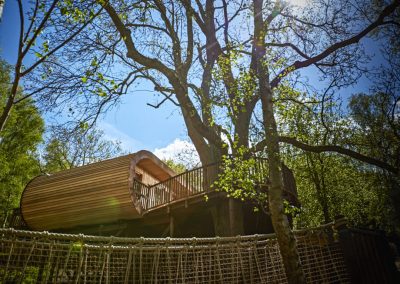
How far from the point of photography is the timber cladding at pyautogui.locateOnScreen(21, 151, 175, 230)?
1232 cm

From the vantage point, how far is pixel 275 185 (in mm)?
4652

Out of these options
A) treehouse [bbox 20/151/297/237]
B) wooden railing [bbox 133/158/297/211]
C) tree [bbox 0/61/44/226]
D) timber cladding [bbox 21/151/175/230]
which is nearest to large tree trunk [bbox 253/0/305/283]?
wooden railing [bbox 133/158/297/211]

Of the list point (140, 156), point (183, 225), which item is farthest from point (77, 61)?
point (183, 225)

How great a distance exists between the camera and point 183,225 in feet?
45.1

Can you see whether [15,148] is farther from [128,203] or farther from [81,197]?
[128,203]

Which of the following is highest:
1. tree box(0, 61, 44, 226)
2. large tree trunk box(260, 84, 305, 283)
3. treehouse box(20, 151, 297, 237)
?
tree box(0, 61, 44, 226)

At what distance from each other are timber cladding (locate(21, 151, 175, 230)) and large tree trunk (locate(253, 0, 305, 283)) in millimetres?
8510

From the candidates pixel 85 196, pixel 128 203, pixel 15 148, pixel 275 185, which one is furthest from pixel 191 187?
pixel 15 148

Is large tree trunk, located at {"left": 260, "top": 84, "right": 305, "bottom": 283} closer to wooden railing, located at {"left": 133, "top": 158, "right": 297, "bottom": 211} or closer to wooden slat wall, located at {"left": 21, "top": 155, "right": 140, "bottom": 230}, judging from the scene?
wooden railing, located at {"left": 133, "top": 158, "right": 297, "bottom": 211}

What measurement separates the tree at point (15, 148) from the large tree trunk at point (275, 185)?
60.7 feet

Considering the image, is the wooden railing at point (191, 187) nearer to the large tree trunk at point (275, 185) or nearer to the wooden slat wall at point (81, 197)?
the wooden slat wall at point (81, 197)

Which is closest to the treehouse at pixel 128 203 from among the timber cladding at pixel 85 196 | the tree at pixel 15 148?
the timber cladding at pixel 85 196

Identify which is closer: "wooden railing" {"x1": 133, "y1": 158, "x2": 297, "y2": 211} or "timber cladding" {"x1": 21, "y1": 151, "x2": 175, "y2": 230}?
"wooden railing" {"x1": 133, "y1": 158, "x2": 297, "y2": 211}

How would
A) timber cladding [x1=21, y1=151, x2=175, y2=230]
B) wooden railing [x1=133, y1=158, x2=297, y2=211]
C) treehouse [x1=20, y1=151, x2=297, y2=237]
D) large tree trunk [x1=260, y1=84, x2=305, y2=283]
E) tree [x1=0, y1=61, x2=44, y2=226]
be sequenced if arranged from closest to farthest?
large tree trunk [x1=260, y1=84, x2=305, y2=283] → wooden railing [x1=133, y1=158, x2=297, y2=211] → treehouse [x1=20, y1=151, x2=297, y2=237] → timber cladding [x1=21, y1=151, x2=175, y2=230] → tree [x1=0, y1=61, x2=44, y2=226]
